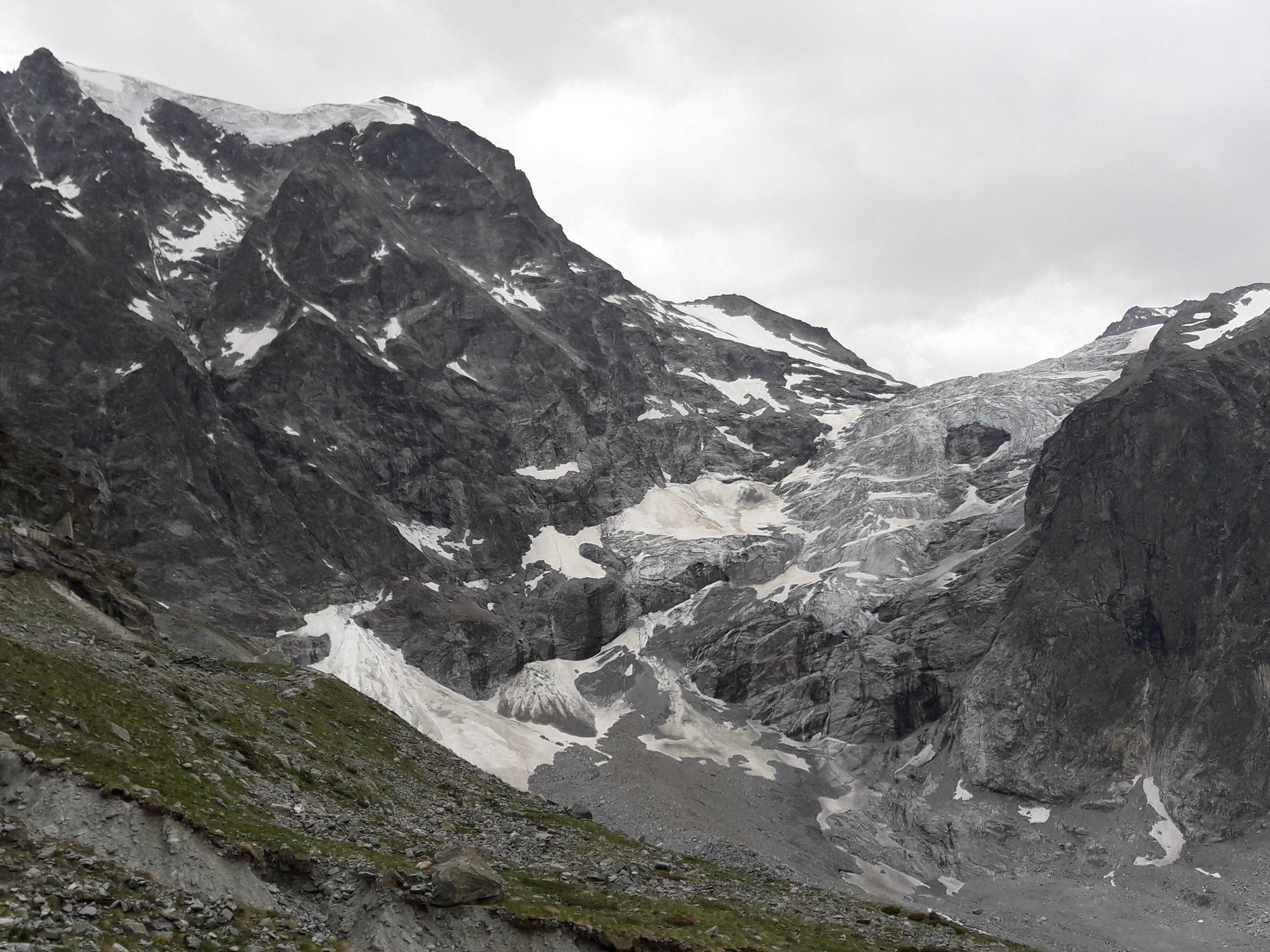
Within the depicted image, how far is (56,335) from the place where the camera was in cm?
17000

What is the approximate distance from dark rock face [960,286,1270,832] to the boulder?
119566 mm

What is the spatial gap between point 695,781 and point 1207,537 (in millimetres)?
89907

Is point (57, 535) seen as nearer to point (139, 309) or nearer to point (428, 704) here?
point (428, 704)

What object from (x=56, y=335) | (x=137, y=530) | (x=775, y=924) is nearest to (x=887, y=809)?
(x=775, y=924)

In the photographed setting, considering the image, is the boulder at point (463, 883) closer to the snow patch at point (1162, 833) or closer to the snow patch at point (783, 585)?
the snow patch at point (1162, 833)

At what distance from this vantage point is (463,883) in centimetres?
3472

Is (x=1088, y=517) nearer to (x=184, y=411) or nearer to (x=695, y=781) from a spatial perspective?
(x=695, y=781)

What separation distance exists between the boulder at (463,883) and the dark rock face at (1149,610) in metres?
120

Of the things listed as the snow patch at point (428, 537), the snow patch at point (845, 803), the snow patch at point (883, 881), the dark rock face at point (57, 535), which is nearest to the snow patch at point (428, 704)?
the snow patch at point (428, 537)

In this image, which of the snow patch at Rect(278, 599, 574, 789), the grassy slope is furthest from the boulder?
the snow patch at Rect(278, 599, 574, 789)

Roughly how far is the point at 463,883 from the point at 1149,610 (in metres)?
144

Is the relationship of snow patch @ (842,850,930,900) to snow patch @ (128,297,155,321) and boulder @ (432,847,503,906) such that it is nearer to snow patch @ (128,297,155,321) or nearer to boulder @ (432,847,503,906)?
boulder @ (432,847,503,906)

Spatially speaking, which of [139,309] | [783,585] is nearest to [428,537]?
[783,585]

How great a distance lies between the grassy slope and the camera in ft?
115
